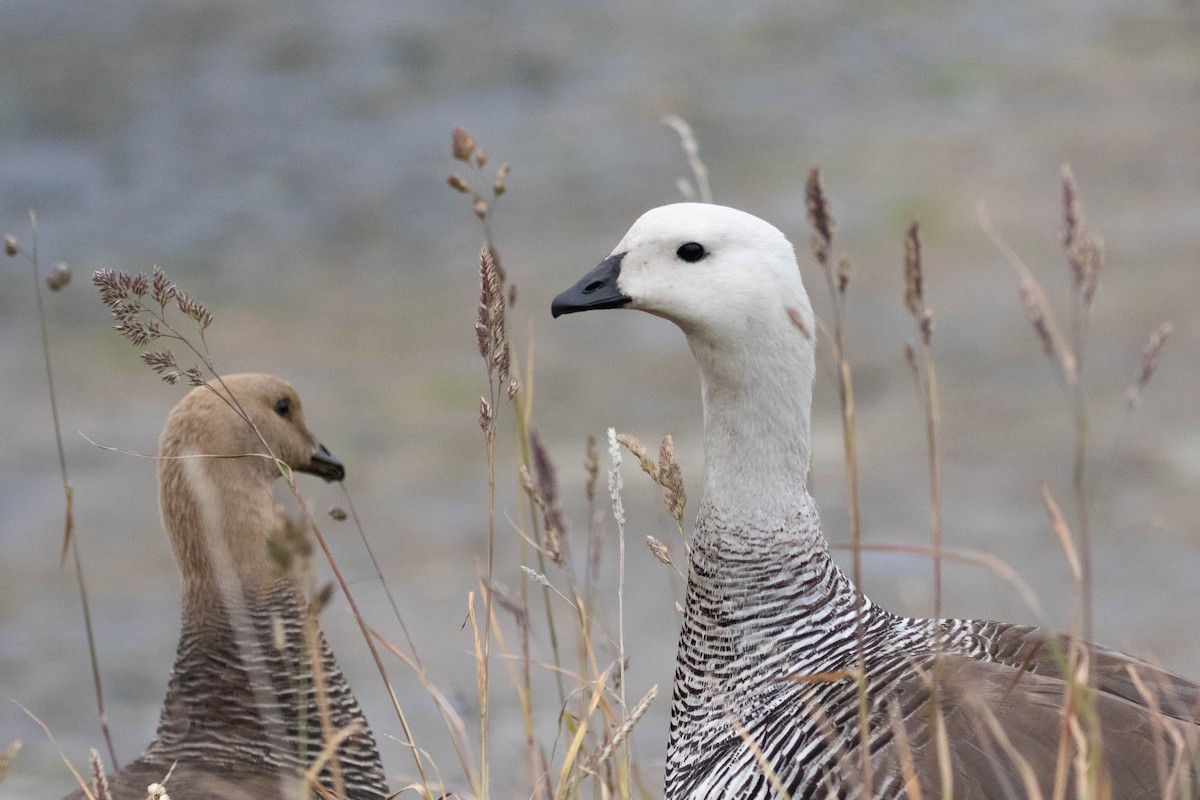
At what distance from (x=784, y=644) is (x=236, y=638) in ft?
5.81

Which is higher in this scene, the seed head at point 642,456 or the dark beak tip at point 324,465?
the seed head at point 642,456

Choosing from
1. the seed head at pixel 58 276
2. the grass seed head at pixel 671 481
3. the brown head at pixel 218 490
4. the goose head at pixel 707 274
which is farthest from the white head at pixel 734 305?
the brown head at pixel 218 490

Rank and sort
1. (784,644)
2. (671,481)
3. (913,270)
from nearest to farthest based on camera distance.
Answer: (913,270)
(671,481)
(784,644)

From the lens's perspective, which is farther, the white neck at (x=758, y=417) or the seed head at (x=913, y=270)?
the white neck at (x=758, y=417)

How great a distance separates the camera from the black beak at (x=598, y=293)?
133 inches

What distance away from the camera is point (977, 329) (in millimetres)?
12328

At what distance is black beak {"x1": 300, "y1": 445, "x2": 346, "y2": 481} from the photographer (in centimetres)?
504

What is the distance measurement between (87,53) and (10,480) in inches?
271

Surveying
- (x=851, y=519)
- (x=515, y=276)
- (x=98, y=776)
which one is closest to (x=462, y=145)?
(x=851, y=519)

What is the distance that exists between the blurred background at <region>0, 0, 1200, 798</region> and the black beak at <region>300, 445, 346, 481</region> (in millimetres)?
2796

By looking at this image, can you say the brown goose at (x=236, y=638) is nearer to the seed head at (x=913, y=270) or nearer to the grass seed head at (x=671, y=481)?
the grass seed head at (x=671, y=481)

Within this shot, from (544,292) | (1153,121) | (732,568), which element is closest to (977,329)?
(544,292)

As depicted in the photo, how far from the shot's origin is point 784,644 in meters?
3.48

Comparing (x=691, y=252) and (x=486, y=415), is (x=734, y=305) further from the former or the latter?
(x=486, y=415)
